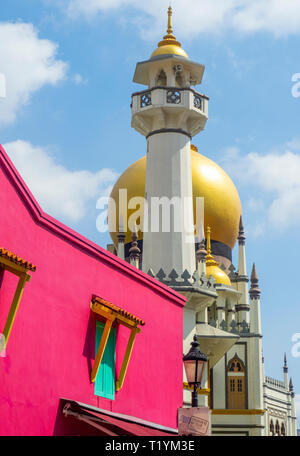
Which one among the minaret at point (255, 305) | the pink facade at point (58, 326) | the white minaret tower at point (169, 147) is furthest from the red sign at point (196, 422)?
the minaret at point (255, 305)

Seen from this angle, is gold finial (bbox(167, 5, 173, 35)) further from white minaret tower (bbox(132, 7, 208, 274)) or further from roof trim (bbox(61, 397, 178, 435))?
roof trim (bbox(61, 397, 178, 435))

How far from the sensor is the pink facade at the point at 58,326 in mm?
13523

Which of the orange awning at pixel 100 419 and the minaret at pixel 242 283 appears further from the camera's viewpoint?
the minaret at pixel 242 283

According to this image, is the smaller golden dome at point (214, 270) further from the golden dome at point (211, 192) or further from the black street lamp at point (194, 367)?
the black street lamp at point (194, 367)

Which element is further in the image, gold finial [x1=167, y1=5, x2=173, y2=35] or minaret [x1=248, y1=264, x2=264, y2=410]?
minaret [x1=248, y1=264, x2=264, y2=410]

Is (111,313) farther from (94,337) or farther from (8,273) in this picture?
(8,273)

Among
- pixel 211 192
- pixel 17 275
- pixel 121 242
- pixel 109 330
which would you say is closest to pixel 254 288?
pixel 211 192

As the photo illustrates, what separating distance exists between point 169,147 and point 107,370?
2151cm

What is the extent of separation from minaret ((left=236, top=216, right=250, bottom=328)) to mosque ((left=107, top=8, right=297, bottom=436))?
0.19 feet

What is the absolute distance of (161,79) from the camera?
38.9 m

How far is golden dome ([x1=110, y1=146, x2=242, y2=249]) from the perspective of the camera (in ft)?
158

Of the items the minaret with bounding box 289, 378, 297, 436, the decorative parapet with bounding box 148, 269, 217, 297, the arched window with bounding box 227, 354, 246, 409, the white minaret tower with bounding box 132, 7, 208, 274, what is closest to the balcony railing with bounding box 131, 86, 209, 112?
the white minaret tower with bounding box 132, 7, 208, 274

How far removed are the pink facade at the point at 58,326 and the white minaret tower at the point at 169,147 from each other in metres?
17.1
